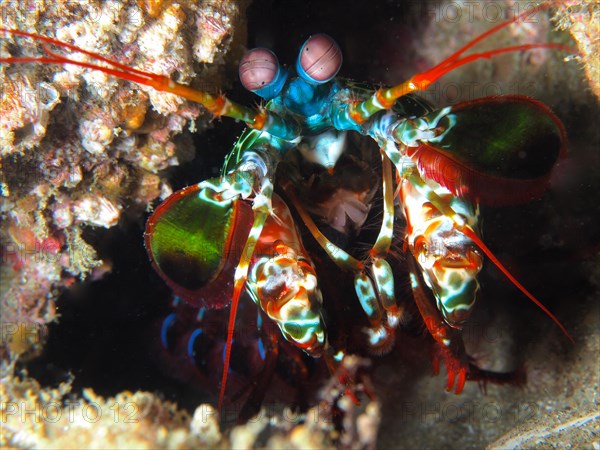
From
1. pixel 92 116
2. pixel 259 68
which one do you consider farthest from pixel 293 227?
pixel 92 116

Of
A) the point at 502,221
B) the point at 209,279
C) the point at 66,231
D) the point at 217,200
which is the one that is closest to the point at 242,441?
the point at 209,279

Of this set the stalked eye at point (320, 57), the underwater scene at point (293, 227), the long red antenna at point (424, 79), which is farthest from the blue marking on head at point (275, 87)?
the long red antenna at point (424, 79)

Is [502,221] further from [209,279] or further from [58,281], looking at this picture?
[58,281]

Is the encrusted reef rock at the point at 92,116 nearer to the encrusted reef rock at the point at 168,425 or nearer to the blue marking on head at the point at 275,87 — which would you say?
the blue marking on head at the point at 275,87

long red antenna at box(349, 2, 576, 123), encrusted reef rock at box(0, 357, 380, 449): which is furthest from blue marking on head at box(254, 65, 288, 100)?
encrusted reef rock at box(0, 357, 380, 449)

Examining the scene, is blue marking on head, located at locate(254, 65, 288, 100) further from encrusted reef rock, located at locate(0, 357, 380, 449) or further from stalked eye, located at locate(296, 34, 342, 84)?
encrusted reef rock, located at locate(0, 357, 380, 449)

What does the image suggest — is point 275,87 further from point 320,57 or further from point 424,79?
point 424,79

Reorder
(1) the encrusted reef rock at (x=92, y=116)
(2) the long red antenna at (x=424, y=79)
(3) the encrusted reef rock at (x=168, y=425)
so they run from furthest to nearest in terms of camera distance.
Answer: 1. (3) the encrusted reef rock at (x=168, y=425)
2. (1) the encrusted reef rock at (x=92, y=116)
3. (2) the long red antenna at (x=424, y=79)

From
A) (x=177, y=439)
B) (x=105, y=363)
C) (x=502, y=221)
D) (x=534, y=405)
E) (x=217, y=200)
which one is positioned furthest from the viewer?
(x=105, y=363)
